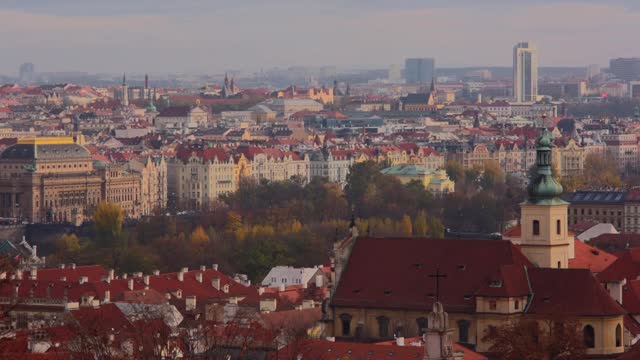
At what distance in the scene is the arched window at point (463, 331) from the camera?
56.8 meters

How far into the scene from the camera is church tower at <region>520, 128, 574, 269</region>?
60344 millimetres

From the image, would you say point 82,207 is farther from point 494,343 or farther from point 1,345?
point 1,345

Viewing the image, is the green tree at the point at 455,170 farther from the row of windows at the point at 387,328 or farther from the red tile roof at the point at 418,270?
the row of windows at the point at 387,328

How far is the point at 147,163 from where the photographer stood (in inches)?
5876

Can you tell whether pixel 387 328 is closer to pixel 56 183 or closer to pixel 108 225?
pixel 108 225

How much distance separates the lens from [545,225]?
60656 mm

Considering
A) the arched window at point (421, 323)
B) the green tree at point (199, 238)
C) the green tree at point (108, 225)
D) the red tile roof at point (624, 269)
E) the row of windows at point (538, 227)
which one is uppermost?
the row of windows at point (538, 227)

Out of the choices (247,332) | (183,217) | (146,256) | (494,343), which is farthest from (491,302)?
(183,217)

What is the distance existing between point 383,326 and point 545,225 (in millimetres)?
5009

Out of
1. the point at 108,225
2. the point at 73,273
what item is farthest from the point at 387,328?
the point at 108,225

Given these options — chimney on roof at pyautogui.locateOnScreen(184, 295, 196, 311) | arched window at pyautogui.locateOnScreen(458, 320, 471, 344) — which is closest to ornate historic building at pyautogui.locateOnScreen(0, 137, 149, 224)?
chimney on roof at pyautogui.locateOnScreen(184, 295, 196, 311)

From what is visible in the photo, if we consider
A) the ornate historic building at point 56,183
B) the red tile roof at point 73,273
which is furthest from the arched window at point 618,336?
the ornate historic building at point 56,183

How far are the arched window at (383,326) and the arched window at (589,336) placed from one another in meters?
5.38

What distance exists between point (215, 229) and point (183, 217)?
11296 millimetres
